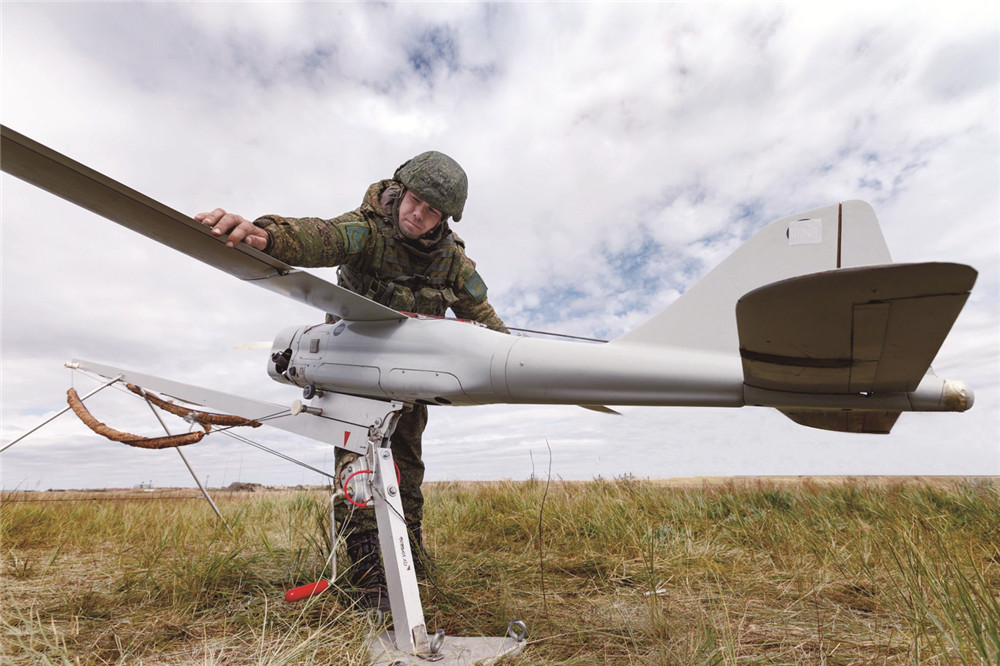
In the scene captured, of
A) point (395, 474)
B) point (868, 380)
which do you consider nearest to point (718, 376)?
point (868, 380)

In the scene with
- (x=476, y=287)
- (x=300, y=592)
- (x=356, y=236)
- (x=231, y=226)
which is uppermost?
(x=356, y=236)

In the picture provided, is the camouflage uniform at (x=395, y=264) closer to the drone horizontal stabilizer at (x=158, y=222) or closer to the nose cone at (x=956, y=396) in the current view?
the drone horizontal stabilizer at (x=158, y=222)

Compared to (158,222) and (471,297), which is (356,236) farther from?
(158,222)

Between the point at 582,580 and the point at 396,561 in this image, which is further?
the point at 582,580

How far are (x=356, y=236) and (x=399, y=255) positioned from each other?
0.34m

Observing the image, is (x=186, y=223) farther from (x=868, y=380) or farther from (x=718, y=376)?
(x=868, y=380)

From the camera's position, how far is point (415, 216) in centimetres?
334

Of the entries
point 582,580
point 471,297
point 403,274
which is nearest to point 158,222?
point 403,274

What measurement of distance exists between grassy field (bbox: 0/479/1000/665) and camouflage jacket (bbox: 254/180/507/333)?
5.30ft

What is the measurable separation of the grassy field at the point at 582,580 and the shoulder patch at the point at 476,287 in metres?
1.57

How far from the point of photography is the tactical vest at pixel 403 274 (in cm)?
342

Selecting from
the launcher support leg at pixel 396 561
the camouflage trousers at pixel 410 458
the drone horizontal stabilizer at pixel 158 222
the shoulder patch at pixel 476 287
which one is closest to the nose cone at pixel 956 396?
the launcher support leg at pixel 396 561

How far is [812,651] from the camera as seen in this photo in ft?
7.70

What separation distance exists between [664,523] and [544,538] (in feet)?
3.93
